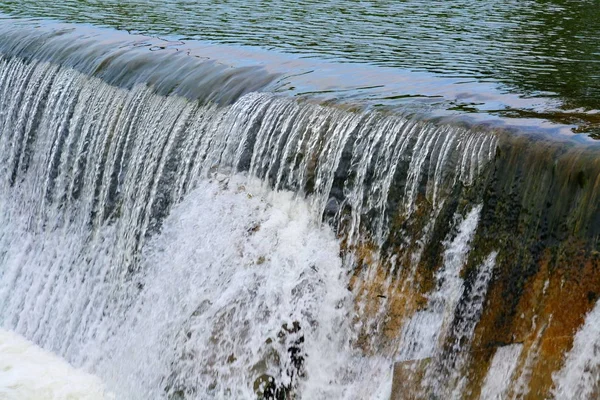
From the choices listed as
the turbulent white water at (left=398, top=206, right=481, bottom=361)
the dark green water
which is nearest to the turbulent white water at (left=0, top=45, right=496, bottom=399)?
the turbulent white water at (left=398, top=206, right=481, bottom=361)

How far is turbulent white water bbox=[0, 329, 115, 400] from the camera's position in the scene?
7.12 metres

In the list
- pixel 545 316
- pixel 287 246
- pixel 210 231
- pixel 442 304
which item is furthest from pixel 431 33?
pixel 545 316

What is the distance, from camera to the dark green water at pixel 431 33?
7555 millimetres

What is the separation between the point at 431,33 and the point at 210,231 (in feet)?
15.2

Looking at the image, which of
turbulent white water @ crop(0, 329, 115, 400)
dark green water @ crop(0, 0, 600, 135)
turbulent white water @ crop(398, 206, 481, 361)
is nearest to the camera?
turbulent white water @ crop(398, 206, 481, 361)

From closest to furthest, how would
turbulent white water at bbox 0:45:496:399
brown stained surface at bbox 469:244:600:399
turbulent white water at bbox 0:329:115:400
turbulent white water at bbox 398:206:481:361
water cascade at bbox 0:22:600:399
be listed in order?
brown stained surface at bbox 469:244:600:399
water cascade at bbox 0:22:600:399
turbulent white water at bbox 398:206:481:361
turbulent white water at bbox 0:45:496:399
turbulent white water at bbox 0:329:115:400

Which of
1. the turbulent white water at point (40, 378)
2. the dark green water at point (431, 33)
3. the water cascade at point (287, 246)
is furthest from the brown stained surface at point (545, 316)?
the turbulent white water at point (40, 378)

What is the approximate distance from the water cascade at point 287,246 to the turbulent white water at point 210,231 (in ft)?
0.05

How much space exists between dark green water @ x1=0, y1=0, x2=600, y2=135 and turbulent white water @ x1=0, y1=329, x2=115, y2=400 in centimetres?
348

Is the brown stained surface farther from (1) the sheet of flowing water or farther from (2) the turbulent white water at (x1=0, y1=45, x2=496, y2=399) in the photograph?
(1) the sheet of flowing water

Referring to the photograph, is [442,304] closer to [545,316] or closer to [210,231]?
[545,316]

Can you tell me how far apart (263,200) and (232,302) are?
0.83 meters

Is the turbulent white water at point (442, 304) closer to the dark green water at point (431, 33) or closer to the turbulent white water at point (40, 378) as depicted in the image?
the dark green water at point (431, 33)

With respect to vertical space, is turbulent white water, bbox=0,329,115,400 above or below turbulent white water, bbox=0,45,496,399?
below
